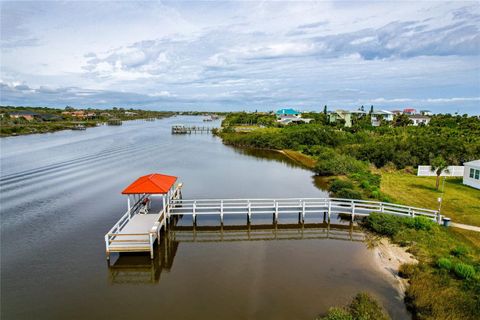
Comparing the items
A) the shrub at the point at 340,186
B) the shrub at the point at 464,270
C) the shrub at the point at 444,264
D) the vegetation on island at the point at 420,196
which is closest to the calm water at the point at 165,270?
the vegetation on island at the point at 420,196

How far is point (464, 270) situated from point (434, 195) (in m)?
15.1

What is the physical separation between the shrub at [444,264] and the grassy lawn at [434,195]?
7693 mm

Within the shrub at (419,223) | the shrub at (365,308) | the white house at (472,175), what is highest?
the white house at (472,175)

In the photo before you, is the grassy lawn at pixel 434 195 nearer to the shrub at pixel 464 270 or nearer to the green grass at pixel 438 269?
the green grass at pixel 438 269

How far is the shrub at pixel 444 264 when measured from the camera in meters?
13.9

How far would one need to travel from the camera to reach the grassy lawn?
2175 centimetres

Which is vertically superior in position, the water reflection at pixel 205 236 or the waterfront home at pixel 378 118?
the waterfront home at pixel 378 118

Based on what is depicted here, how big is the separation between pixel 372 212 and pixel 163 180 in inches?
544

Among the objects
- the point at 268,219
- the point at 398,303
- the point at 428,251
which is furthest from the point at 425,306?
the point at 268,219

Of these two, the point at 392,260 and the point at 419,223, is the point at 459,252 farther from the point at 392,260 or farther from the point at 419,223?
the point at 419,223

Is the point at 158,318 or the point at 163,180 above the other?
the point at 163,180

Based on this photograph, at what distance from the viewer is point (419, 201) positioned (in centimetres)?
2484

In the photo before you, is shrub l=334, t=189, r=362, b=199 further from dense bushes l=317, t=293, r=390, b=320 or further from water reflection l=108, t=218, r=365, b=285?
dense bushes l=317, t=293, r=390, b=320

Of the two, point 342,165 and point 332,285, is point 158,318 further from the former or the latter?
point 342,165
